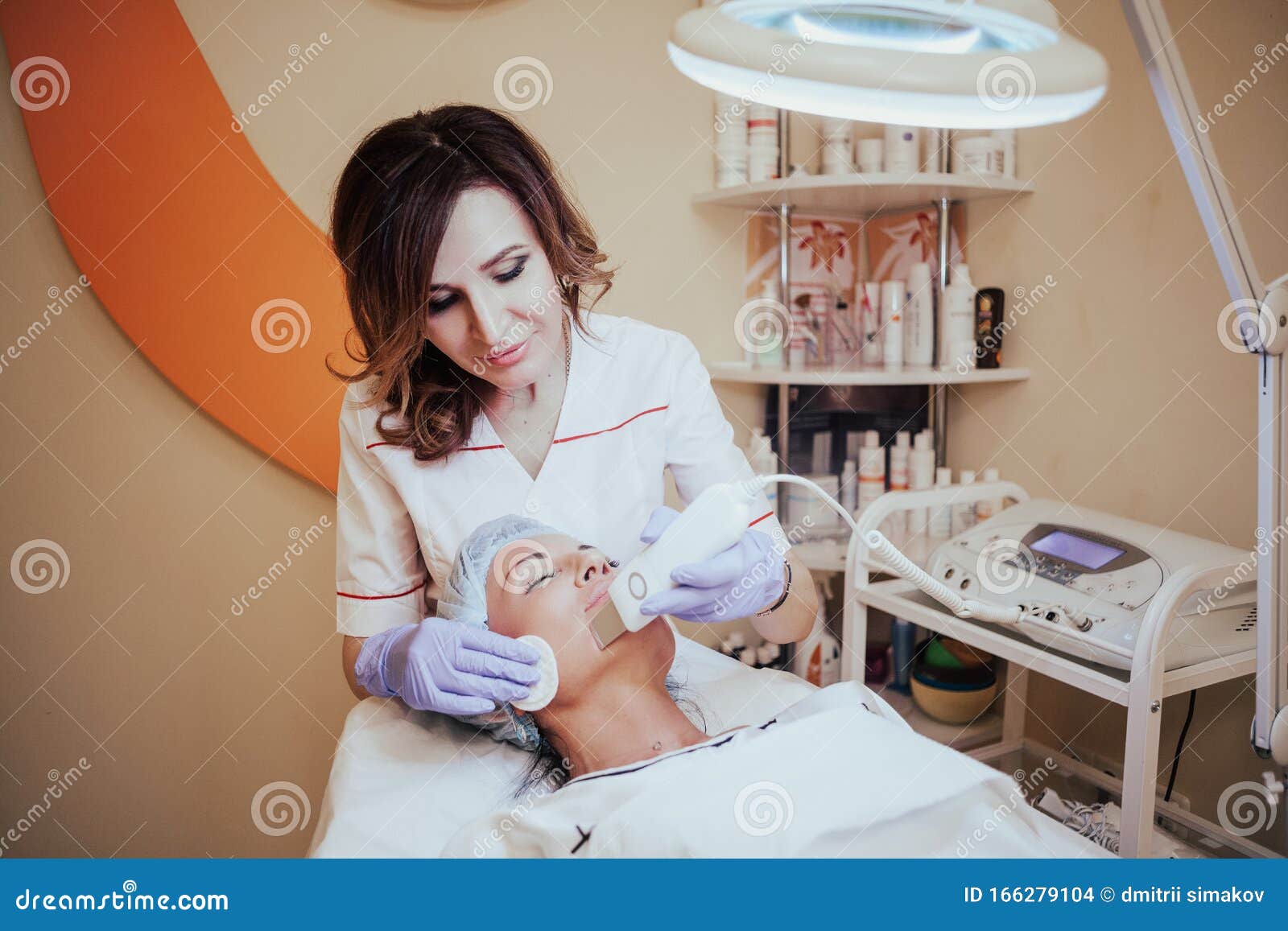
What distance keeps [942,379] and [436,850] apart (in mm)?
1313

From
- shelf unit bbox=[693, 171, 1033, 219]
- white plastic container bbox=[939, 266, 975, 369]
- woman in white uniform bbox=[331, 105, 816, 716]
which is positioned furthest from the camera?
white plastic container bbox=[939, 266, 975, 369]

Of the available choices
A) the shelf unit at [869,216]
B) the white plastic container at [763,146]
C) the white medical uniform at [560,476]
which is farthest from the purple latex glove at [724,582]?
the white plastic container at [763,146]

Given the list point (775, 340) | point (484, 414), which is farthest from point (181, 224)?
point (775, 340)

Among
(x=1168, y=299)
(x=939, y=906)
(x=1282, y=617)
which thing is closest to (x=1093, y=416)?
(x=1168, y=299)

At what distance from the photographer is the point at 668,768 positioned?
40.6 inches

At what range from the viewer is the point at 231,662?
178 centimetres

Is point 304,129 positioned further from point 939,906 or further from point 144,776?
point 939,906

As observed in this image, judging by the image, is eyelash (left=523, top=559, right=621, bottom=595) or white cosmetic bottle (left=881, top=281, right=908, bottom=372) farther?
white cosmetic bottle (left=881, top=281, right=908, bottom=372)

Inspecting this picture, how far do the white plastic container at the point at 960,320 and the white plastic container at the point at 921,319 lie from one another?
44 millimetres

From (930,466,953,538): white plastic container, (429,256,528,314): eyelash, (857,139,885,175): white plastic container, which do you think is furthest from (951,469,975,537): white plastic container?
(429,256,528,314): eyelash

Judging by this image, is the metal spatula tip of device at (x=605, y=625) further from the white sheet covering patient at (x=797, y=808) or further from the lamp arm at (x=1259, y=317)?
the lamp arm at (x=1259, y=317)

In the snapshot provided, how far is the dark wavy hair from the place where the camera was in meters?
1.15

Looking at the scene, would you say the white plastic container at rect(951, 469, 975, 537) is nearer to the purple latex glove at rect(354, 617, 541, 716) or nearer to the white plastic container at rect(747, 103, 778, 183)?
the white plastic container at rect(747, 103, 778, 183)

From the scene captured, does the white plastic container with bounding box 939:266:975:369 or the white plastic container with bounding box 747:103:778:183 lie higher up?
the white plastic container with bounding box 747:103:778:183
